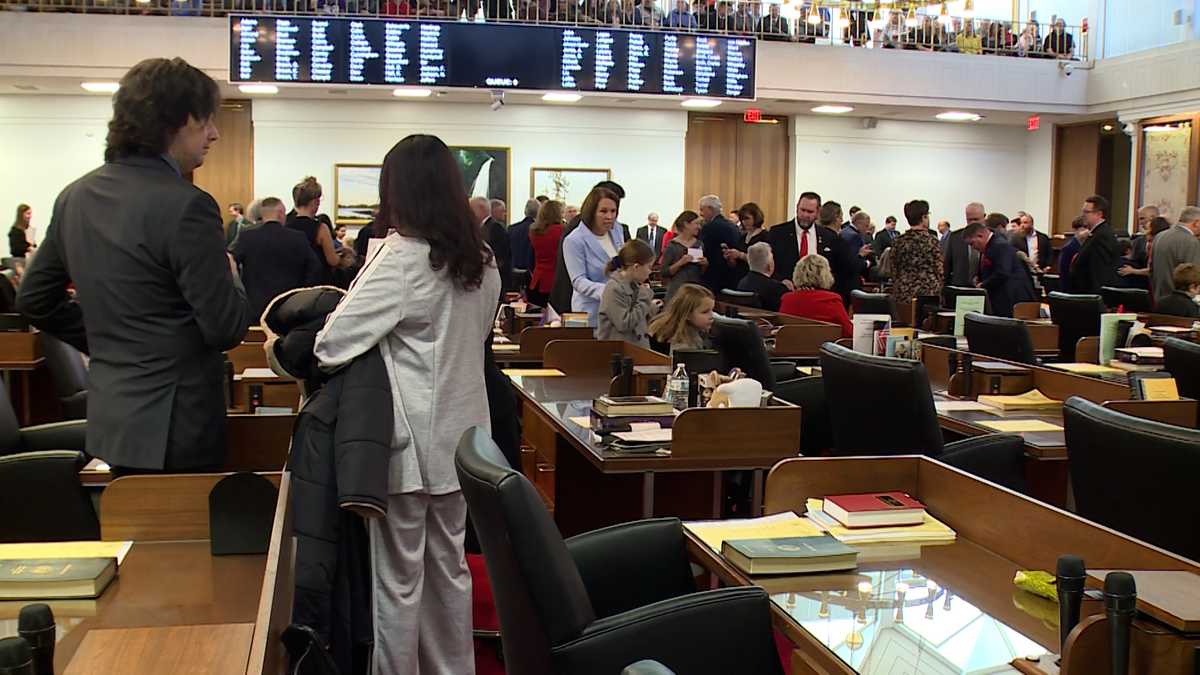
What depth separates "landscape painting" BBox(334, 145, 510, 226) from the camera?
15.3 meters

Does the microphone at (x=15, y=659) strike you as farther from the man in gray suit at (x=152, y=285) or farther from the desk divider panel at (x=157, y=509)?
the man in gray suit at (x=152, y=285)

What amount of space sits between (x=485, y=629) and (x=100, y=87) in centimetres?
1170

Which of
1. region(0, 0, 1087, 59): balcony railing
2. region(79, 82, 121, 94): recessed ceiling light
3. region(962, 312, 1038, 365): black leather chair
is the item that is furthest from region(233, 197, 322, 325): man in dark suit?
region(79, 82, 121, 94): recessed ceiling light

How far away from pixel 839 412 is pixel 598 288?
2.51 m

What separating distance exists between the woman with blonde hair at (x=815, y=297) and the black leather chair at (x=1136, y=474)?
13.0 feet

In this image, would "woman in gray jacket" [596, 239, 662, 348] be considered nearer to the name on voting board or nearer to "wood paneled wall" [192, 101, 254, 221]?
the name on voting board

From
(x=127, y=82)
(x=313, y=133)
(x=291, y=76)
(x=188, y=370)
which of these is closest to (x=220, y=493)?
(x=188, y=370)

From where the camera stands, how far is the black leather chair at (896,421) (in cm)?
360

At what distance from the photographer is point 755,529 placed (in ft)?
8.38

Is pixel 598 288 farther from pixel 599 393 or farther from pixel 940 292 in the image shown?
pixel 940 292

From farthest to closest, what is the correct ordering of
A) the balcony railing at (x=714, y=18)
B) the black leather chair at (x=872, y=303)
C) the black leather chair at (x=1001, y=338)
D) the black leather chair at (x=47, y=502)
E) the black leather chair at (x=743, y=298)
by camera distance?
the balcony railing at (x=714, y=18), the black leather chair at (x=743, y=298), the black leather chair at (x=872, y=303), the black leather chair at (x=1001, y=338), the black leather chair at (x=47, y=502)

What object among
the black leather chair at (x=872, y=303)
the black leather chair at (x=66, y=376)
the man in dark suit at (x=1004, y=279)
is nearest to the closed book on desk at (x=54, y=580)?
the black leather chair at (x=66, y=376)

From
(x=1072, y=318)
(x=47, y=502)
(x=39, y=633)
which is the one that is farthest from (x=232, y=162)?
(x=39, y=633)

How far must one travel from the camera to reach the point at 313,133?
15.2 metres
